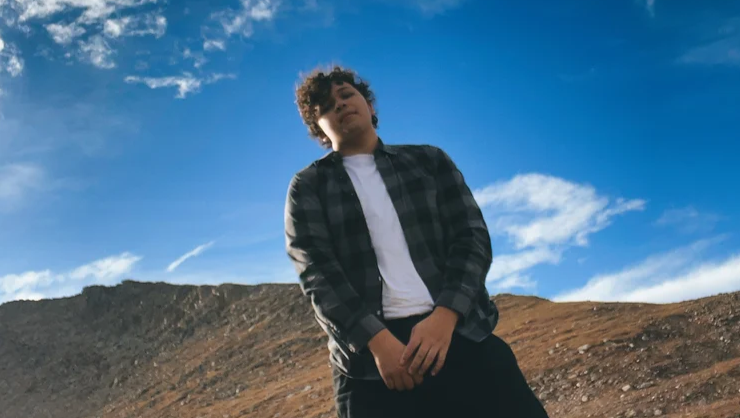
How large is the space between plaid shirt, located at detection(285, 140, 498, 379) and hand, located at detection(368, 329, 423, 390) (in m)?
0.03

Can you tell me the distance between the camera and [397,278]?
2301mm

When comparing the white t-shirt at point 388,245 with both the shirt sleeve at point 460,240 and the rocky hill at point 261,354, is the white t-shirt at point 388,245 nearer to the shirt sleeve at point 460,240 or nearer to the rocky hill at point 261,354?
the shirt sleeve at point 460,240

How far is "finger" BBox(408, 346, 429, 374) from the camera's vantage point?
208 centimetres

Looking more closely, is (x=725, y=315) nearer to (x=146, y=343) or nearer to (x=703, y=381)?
(x=703, y=381)

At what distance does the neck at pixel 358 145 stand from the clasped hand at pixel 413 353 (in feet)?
2.76

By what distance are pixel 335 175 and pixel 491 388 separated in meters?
1.02

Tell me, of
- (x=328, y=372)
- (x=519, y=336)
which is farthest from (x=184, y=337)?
(x=519, y=336)

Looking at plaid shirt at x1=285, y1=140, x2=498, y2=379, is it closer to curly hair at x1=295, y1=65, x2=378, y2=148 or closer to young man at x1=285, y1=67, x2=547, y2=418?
young man at x1=285, y1=67, x2=547, y2=418

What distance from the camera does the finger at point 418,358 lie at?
6.82ft

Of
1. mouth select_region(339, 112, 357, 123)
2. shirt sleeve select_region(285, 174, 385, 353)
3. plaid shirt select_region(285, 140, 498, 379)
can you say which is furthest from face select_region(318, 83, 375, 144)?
shirt sleeve select_region(285, 174, 385, 353)

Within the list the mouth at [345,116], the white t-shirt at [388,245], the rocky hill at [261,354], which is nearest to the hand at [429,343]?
the white t-shirt at [388,245]

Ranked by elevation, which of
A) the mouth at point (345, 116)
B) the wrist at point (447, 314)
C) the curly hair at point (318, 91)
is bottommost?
the wrist at point (447, 314)

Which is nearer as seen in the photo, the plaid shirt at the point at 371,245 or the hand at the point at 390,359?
the hand at the point at 390,359

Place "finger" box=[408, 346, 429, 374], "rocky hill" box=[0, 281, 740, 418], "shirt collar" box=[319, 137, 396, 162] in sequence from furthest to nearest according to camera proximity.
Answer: "rocky hill" box=[0, 281, 740, 418] → "shirt collar" box=[319, 137, 396, 162] → "finger" box=[408, 346, 429, 374]
